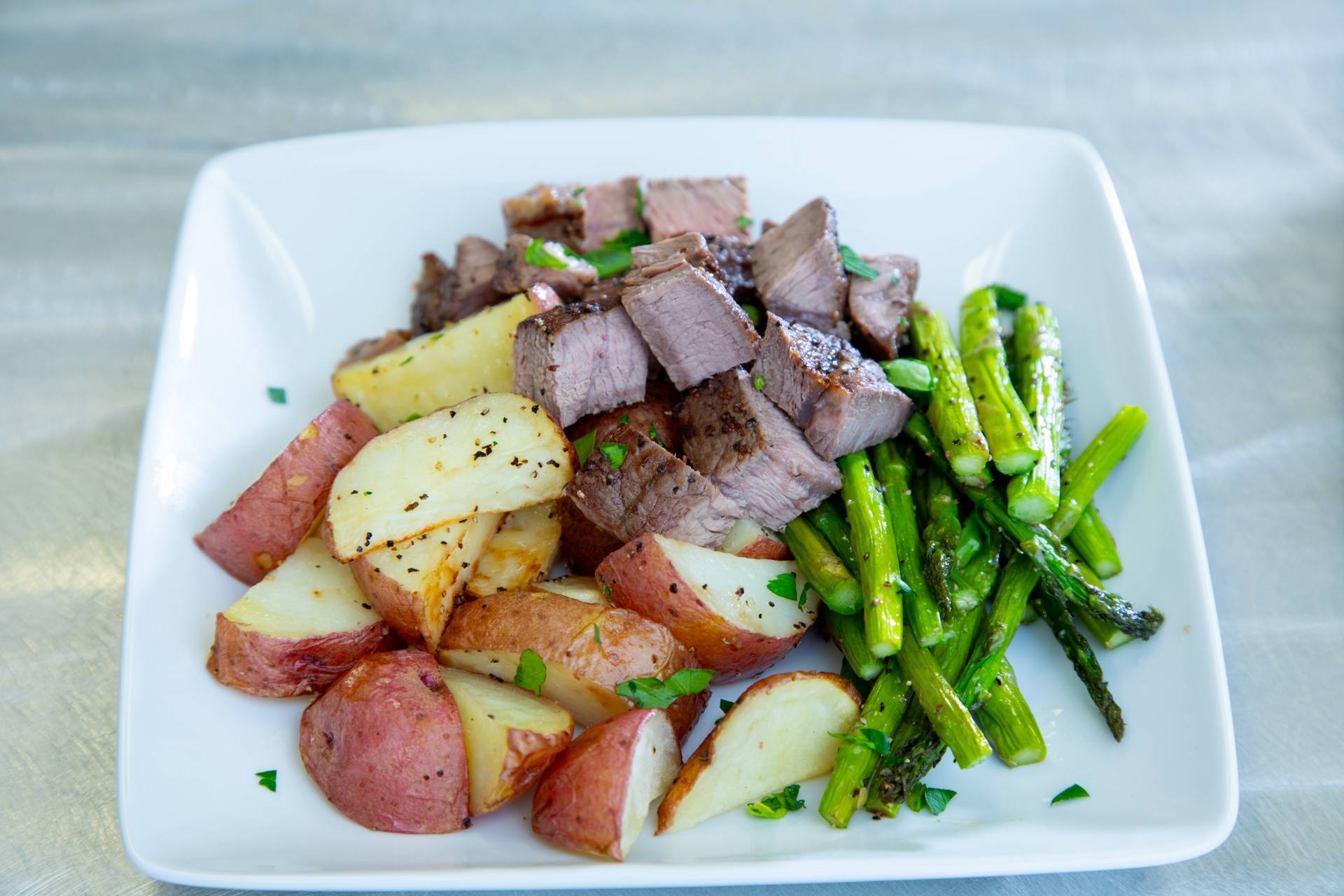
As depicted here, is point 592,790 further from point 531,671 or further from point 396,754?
point 396,754

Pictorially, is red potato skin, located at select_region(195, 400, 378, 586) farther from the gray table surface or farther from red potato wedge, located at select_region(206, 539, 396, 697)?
the gray table surface

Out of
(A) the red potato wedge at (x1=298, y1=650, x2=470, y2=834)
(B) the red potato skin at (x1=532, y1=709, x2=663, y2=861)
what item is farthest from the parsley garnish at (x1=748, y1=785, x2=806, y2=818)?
(A) the red potato wedge at (x1=298, y1=650, x2=470, y2=834)

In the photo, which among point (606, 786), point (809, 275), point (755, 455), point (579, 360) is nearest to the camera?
Answer: point (606, 786)

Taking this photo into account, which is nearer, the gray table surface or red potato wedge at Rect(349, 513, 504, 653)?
red potato wedge at Rect(349, 513, 504, 653)

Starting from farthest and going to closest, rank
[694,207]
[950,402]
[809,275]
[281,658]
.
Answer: [694,207], [809,275], [950,402], [281,658]

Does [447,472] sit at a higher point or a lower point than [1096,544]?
higher

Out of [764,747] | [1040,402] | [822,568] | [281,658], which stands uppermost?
[1040,402]

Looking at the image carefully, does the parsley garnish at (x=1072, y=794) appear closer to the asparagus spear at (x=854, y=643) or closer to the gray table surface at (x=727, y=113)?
the gray table surface at (x=727, y=113)

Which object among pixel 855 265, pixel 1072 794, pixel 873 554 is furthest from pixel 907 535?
pixel 855 265
